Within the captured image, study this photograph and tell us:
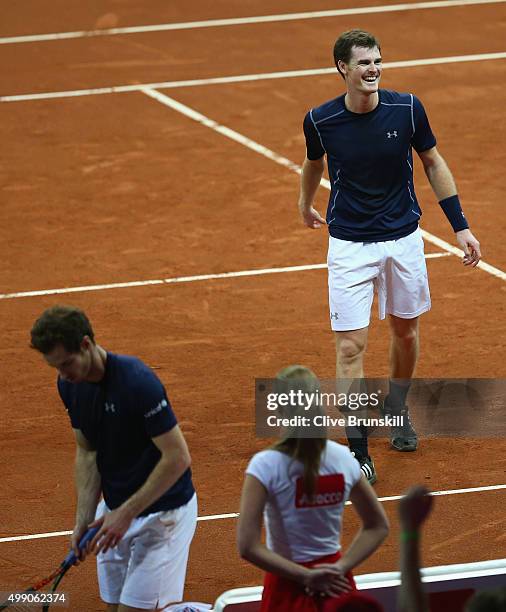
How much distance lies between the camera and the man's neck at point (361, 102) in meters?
8.60

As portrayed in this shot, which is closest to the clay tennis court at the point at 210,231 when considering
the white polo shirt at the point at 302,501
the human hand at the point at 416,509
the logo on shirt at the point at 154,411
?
the logo on shirt at the point at 154,411

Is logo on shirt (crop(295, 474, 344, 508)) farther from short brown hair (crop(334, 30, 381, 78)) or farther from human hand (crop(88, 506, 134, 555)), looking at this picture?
short brown hair (crop(334, 30, 381, 78))

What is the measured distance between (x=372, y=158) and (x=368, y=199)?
0.27 meters

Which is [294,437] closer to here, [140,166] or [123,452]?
[123,452]

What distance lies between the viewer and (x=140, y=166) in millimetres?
15234

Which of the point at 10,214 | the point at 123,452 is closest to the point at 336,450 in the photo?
the point at 123,452

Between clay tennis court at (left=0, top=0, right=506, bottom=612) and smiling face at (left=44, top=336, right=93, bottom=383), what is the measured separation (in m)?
2.01

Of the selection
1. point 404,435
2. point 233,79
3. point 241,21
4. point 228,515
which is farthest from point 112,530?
point 241,21

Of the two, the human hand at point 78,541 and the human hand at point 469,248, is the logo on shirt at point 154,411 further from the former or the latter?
the human hand at point 469,248

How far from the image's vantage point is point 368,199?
8.73m

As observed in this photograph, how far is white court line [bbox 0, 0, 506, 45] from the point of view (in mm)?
20703

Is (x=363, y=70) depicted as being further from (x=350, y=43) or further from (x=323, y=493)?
(x=323, y=493)

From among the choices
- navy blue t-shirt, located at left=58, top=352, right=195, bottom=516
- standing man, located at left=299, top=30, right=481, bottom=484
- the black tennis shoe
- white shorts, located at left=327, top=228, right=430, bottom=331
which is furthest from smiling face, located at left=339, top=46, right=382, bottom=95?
navy blue t-shirt, located at left=58, top=352, right=195, bottom=516

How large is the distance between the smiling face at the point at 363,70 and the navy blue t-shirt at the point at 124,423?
305 centimetres
